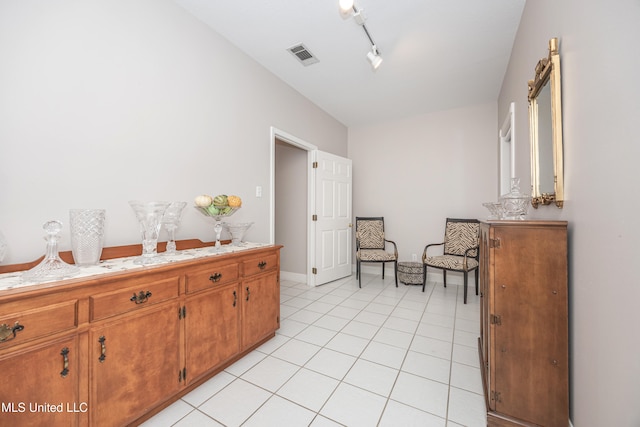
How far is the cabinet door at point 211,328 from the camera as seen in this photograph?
62.9 inches

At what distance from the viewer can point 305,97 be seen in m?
3.72

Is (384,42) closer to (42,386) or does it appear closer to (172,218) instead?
(172,218)

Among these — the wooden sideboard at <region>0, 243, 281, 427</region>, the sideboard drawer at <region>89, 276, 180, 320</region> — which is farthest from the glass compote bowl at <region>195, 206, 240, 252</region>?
the sideboard drawer at <region>89, 276, 180, 320</region>

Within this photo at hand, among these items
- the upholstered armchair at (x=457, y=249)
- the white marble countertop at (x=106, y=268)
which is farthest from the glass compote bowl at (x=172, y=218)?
the upholstered armchair at (x=457, y=249)

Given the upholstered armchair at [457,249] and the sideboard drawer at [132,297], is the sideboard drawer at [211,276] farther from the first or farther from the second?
the upholstered armchair at [457,249]

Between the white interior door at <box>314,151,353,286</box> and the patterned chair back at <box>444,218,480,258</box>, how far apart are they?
159cm

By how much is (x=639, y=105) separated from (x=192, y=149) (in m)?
2.47

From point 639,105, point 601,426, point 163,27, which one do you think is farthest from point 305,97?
point 601,426

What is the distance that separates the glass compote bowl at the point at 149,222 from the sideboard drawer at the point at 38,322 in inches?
18.8

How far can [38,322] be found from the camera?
1.01 meters

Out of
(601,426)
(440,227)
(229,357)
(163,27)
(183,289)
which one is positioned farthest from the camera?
(440,227)

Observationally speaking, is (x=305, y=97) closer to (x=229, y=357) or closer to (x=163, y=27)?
(x=163, y=27)

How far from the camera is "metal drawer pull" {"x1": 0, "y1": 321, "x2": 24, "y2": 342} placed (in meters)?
0.92

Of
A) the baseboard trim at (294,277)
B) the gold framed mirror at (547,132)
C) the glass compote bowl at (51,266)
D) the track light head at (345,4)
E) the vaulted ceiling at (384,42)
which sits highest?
the vaulted ceiling at (384,42)
